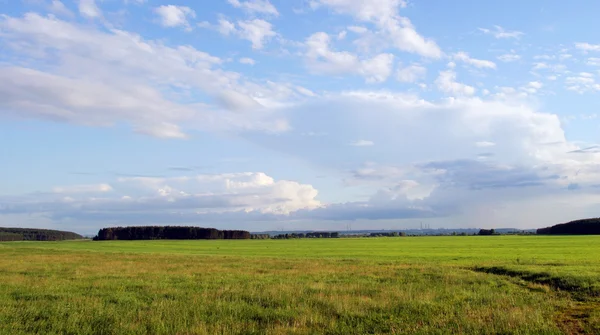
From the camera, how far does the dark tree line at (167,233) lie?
17888 centimetres

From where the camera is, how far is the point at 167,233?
599 ft

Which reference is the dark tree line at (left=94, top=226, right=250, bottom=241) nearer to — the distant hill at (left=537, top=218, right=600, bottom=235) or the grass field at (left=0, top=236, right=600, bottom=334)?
the distant hill at (left=537, top=218, right=600, bottom=235)

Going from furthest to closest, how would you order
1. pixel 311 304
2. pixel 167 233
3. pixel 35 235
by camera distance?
pixel 35 235 < pixel 167 233 < pixel 311 304

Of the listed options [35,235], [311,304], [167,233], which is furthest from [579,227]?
[35,235]

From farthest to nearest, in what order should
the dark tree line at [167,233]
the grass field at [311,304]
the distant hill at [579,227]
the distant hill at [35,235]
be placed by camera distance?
1. the distant hill at [35,235]
2. the dark tree line at [167,233]
3. the distant hill at [579,227]
4. the grass field at [311,304]

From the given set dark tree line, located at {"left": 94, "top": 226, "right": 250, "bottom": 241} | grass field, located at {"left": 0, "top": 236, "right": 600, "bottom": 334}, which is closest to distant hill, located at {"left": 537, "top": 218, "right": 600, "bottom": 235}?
dark tree line, located at {"left": 94, "top": 226, "right": 250, "bottom": 241}

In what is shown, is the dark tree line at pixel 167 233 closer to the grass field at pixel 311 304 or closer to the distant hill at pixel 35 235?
the distant hill at pixel 35 235

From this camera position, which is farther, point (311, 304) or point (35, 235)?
point (35, 235)

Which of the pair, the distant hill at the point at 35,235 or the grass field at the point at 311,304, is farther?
the distant hill at the point at 35,235

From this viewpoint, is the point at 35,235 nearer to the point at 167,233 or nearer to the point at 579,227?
the point at 167,233

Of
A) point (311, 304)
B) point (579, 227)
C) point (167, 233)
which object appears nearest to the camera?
point (311, 304)

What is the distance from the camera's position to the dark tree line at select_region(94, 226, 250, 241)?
587ft

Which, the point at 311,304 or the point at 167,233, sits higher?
the point at 311,304

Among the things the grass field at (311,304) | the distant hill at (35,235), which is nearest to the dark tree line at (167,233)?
the distant hill at (35,235)
